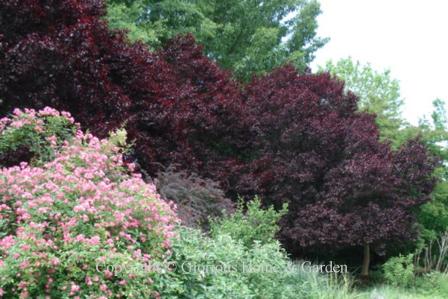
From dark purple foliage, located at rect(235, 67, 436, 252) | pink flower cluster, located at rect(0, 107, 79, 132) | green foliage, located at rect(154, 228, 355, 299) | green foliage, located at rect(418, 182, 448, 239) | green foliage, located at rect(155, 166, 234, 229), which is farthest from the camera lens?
green foliage, located at rect(418, 182, 448, 239)

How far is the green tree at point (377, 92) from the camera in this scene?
47.9 ft

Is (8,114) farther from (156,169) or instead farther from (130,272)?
(130,272)

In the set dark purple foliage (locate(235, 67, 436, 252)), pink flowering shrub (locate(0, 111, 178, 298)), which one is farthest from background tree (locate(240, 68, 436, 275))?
pink flowering shrub (locate(0, 111, 178, 298))

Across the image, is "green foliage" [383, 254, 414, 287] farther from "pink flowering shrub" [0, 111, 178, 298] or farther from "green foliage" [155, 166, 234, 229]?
"pink flowering shrub" [0, 111, 178, 298]

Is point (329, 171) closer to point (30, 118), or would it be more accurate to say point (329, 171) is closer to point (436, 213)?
point (436, 213)

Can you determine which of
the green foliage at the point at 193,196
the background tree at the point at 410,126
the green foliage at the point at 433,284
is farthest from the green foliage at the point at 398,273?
the green foliage at the point at 193,196

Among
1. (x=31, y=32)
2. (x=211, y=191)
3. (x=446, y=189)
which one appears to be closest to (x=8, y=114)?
(x=31, y=32)

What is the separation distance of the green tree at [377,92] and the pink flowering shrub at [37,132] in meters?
9.35

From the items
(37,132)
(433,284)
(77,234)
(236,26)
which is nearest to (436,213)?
(433,284)

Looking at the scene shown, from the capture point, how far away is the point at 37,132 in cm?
605

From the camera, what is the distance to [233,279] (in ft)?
16.8

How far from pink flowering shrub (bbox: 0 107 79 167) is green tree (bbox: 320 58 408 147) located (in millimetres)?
9346

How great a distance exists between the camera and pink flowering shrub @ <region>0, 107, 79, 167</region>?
5.93m

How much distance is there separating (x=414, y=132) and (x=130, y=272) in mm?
11538
